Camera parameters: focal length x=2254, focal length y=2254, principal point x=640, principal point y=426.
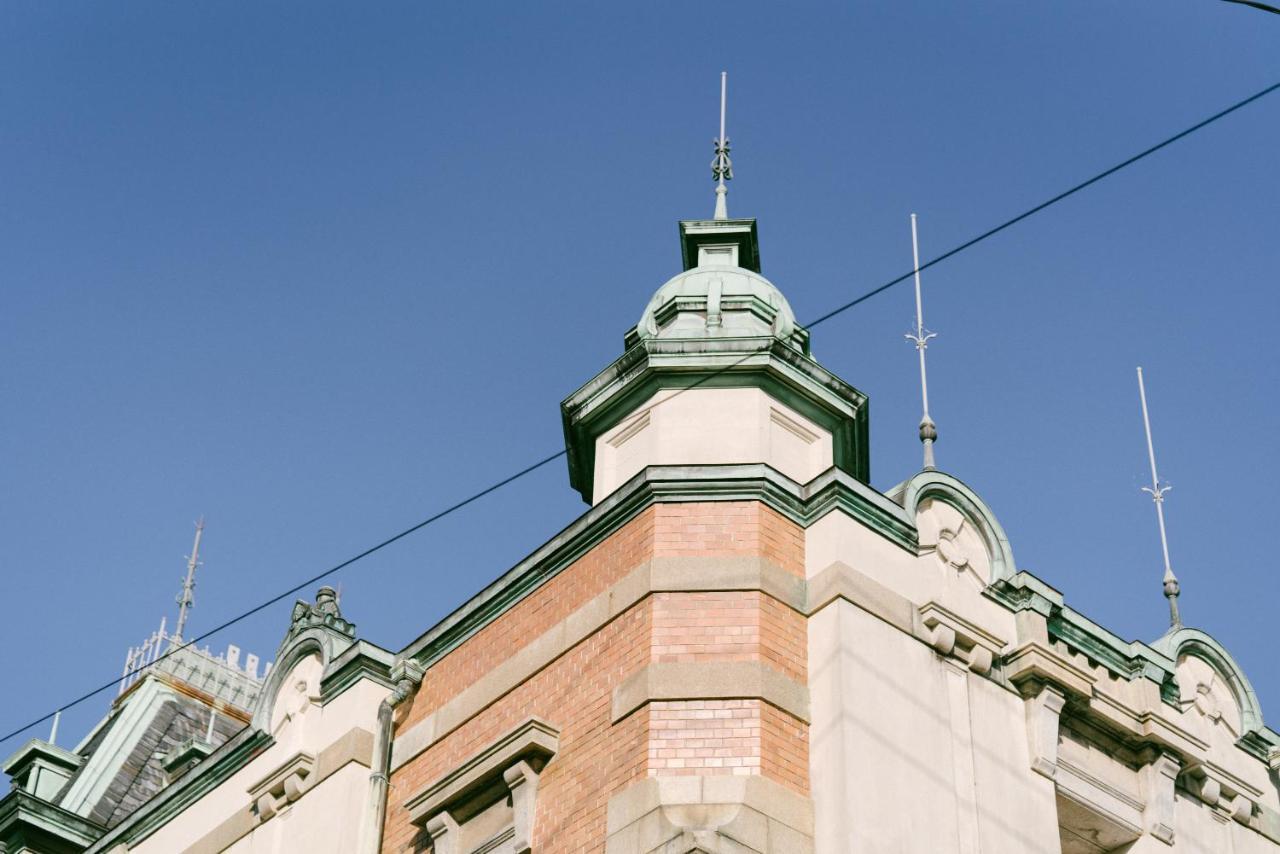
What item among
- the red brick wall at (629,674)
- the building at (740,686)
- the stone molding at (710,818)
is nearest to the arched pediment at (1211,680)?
the building at (740,686)

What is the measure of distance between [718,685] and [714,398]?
4.45 metres

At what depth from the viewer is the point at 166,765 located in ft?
97.0

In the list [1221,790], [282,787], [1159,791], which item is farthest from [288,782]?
[1221,790]

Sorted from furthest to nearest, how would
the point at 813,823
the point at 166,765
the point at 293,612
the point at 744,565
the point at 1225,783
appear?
the point at 166,765
the point at 293,612
the point at 1225,783
the point at 744,565
the point at 813,823

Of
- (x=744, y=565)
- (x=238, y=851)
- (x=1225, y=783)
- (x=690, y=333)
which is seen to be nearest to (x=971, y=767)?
(x=744, y=565)

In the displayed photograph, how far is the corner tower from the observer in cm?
2359

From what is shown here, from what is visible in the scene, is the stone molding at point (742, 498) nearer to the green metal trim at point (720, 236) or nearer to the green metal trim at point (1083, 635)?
the green metal trim at point (1083, 635)

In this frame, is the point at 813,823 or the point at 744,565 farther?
the point at 744,565

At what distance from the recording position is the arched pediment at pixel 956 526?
22.3 meters

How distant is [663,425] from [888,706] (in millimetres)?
4697

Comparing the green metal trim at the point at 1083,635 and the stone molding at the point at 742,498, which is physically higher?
the stone molding at the point at 742,498

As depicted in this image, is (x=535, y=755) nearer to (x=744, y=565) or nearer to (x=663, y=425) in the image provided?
(x=744, y=565)

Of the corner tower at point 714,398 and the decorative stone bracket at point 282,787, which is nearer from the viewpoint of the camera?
the corner tower at point 714,398

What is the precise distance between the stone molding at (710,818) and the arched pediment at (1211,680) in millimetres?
6351
